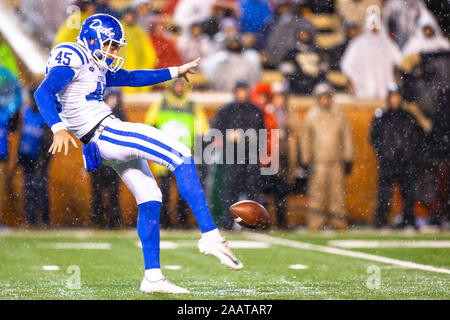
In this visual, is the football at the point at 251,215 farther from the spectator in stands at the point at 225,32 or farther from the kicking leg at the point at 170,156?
the spectator in stands at the point at 225,32

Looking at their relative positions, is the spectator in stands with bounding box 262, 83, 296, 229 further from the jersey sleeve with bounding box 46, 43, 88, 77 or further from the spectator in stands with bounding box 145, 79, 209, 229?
the jersey sleeve with bounding box 46, 43, 88, 77

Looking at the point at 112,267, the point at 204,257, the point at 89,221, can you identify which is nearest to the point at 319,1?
the point at 89,221

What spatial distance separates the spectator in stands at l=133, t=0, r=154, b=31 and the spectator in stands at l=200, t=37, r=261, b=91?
94 centimetres

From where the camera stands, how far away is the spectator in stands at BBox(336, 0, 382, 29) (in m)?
13.6

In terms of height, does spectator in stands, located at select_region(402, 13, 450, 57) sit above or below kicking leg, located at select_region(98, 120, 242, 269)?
above

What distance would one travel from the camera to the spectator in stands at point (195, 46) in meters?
12.6

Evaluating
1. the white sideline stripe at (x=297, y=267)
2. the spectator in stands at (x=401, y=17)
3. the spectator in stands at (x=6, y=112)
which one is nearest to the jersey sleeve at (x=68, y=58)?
the white sideline stripe at (x=297, y=267)

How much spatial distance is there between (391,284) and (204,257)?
2.41 metres

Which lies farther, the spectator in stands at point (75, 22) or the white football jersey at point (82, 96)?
the spectator in stands at point (75, 22)

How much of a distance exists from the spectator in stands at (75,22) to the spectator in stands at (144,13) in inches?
33.8

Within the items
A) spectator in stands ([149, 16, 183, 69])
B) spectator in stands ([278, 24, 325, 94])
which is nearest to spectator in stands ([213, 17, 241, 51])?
spectator in stands ([149, 16, 183, 69])

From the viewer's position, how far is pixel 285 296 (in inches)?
241

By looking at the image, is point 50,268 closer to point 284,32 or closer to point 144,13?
point 284,32

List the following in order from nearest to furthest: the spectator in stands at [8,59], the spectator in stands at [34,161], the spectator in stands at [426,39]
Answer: the spectator in stands at [34,161]
the spectator in stands at [8,59]
the spectator in stands at [426,39]
